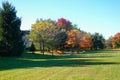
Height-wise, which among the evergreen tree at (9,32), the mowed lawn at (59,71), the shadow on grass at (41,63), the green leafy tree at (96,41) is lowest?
the mowed lawn at (59,71)

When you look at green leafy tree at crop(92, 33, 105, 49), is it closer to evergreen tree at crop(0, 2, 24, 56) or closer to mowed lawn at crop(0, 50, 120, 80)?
evergreen tree at crop(0, 2, 24, 56)

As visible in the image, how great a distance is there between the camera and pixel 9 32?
156 feet

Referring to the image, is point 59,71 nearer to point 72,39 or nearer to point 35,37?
point 35,37

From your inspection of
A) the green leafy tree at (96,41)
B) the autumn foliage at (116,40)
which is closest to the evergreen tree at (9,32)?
the green leafy tree at (96,41)

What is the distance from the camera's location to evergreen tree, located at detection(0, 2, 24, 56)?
47.2m

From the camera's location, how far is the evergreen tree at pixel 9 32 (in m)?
47.2

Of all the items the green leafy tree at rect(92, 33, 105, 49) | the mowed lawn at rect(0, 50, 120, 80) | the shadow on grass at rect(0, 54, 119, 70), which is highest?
the green leafy tree at rect(92, 33, 105, 49)

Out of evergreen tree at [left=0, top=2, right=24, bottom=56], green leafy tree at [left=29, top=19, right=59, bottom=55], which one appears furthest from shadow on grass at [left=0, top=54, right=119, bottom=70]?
green leafy tree at [left=29, top=19, right=59, bottom=55]

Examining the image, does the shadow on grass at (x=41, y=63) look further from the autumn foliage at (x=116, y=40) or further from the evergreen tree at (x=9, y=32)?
the autumn foliage at (x=116, y=40)

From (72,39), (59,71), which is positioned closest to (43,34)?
(72,39)

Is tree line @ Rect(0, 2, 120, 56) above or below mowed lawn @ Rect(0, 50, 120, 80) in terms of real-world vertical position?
above

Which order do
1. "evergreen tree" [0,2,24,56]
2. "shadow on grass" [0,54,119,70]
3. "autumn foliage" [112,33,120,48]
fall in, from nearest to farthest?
"shadow on grass" [0,54,119,70]
"evergreen tree" [0,2,24,56]
"autumn foliage" [112,33,120,48]

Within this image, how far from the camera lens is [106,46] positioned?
192 m

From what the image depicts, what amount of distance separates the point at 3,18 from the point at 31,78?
31720 mm
